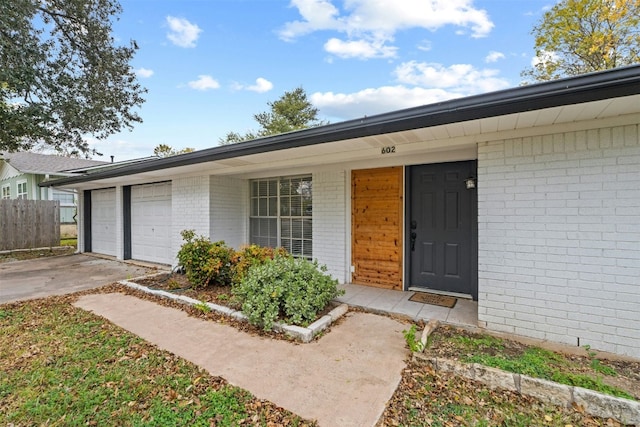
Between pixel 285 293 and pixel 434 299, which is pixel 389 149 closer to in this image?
pixel 434 299

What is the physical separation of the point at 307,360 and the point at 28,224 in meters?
14.0

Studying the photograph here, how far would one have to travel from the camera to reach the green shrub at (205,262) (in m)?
5.30

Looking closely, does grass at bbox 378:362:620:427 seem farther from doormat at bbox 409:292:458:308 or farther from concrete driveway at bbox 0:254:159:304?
concrete driveway at bbox 0:254:159:304

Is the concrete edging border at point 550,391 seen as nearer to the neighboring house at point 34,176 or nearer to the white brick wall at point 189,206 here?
the white brick wall at point 189,206

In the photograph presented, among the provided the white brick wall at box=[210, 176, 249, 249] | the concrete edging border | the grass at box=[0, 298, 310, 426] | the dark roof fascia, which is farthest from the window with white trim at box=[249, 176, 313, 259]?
the concrete edging border

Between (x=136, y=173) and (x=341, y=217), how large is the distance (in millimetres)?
5081

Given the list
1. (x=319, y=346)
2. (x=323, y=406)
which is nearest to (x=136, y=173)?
(x=319, y=346)

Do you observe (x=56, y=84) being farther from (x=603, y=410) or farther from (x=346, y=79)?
(x=603, y=410)

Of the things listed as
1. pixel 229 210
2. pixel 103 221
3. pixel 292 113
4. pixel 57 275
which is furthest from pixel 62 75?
pixel 292 113

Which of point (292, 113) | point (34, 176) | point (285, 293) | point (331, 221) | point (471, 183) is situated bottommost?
point (285, 293)

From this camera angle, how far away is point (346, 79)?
10258 millimetres

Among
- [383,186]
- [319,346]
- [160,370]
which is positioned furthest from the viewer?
[383,186]

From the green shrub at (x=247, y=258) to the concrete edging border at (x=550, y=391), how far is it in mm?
3006

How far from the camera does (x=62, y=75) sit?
8023 millimetres
